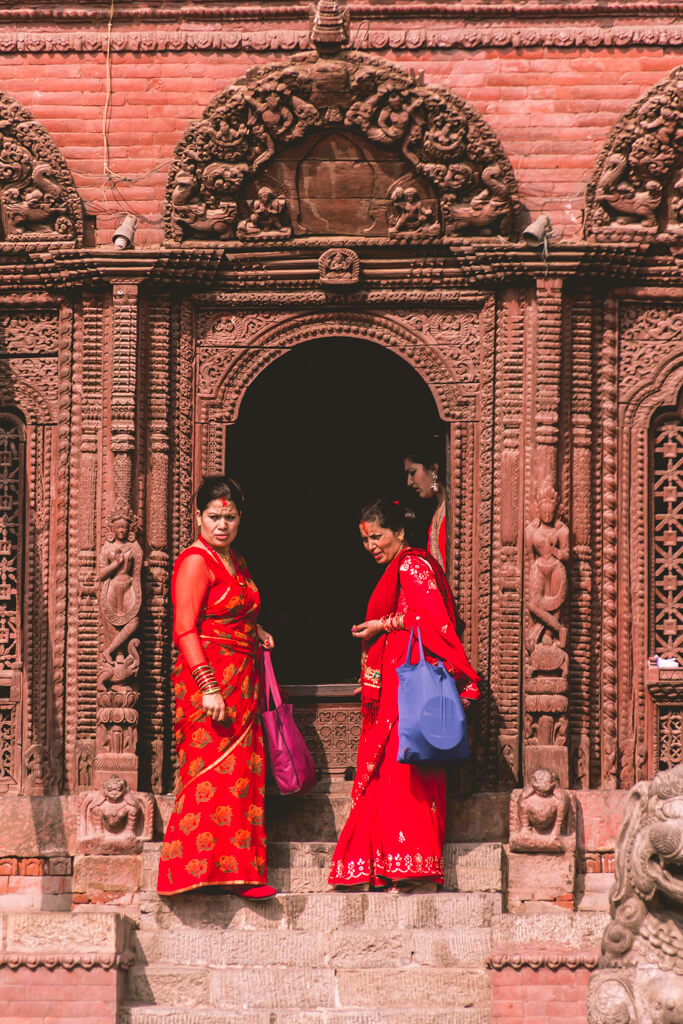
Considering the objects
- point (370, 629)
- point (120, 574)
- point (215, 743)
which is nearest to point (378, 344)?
point (370, 629)

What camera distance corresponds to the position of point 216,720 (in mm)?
10250

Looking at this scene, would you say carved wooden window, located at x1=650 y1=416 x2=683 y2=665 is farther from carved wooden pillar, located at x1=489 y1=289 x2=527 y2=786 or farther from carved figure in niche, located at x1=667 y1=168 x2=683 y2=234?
carved figure in niche, located at x1=667 y1=168 x2=683 y2=234

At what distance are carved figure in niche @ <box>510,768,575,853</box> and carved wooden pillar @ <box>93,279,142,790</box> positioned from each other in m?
2.15

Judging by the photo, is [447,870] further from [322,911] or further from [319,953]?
[319,953]

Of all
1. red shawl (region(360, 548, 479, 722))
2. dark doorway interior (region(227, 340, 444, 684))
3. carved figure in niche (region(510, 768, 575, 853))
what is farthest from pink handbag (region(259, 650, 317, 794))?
dark doorway interior (region(227, 340, 444, 684))

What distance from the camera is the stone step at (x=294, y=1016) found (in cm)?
936

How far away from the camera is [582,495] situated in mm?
11141

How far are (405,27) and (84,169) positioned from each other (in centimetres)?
204

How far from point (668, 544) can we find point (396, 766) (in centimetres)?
214

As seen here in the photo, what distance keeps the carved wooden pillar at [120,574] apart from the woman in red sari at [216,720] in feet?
1.38

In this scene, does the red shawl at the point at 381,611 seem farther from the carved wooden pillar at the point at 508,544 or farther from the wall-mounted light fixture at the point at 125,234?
the wall-mounted light fixture at the point at 125,234

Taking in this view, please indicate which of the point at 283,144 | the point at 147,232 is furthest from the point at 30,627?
the point at 283,144

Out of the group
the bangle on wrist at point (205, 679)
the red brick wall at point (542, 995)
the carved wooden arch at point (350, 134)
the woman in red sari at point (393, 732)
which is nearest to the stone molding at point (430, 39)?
the carved wooden arch at point (350, 134)

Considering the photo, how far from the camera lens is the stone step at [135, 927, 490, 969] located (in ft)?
32.1
